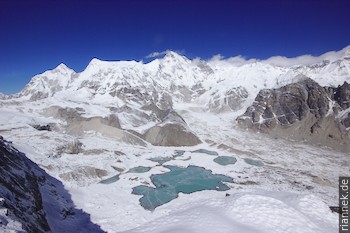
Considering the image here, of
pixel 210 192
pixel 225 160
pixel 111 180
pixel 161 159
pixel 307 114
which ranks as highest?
pixel 307 114

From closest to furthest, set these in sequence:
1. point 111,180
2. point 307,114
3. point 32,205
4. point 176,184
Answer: point 32,205 → point 111,180 → point 176,184 → point 307,114

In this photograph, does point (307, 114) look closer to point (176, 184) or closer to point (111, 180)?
point (176, 184)

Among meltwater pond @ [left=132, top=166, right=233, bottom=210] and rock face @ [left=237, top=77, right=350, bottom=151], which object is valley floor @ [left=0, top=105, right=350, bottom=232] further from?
rock face @ [left=237, top=77, right=350, bottom=151]

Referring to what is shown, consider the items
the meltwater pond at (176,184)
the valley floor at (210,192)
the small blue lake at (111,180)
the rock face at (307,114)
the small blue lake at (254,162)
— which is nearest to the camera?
the valley floor at (210,192)

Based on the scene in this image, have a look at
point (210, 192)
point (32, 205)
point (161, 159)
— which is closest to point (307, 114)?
point (161, 159)

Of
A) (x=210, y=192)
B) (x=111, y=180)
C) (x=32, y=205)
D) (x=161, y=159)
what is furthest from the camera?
(x=161, y=159)

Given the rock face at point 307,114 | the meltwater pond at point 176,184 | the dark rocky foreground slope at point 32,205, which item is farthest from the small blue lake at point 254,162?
the dark rocky foreground slope at point 32,205

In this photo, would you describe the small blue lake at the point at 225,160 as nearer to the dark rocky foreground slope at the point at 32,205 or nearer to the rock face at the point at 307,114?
the dark rocky foreground slope at the point at 32,205
